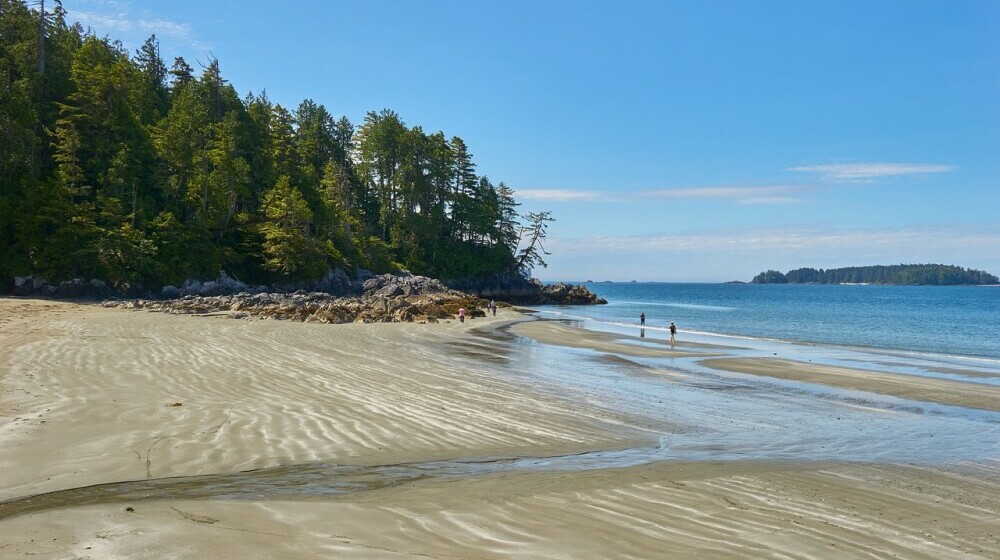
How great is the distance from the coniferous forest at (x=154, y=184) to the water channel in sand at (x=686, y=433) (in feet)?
109

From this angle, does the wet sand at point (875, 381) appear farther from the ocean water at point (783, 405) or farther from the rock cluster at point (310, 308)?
the rock cluster at point (310, 308)

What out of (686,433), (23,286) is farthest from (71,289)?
(686,433)

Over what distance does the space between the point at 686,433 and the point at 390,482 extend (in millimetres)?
6128

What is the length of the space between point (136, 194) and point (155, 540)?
51.3 meters

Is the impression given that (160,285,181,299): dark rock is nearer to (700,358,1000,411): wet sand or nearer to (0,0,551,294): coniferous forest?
(0,0,551,294): coniferous forest

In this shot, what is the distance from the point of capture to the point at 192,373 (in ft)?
42.8

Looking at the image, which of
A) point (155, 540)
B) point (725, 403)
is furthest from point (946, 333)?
point (155, 540)

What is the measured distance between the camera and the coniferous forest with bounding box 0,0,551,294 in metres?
40.5

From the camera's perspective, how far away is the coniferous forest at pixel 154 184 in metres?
40.5

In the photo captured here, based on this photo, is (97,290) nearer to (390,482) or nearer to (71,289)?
(71,289)

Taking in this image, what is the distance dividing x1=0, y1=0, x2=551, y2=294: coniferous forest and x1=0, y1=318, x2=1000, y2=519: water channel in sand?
33.3m

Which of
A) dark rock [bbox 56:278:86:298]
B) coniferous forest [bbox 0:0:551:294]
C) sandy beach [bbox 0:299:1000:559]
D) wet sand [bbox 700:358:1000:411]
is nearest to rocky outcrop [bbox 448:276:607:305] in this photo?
coniferous forest [bbox 0:0:551:294]

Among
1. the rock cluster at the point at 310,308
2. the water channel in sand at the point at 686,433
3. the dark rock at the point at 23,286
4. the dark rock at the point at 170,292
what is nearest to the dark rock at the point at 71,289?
the dark rock at the point at 23,286

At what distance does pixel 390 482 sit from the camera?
6.40m
